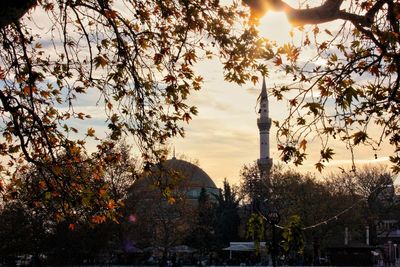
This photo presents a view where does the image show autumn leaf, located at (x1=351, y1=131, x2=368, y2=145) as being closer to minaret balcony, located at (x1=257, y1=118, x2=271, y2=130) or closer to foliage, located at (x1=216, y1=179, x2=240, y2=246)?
foliage, located at (x1=216, y1=179, x2=240, y2=246)

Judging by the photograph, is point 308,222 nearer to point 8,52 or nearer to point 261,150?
point 261,150

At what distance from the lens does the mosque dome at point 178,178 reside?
8.99m

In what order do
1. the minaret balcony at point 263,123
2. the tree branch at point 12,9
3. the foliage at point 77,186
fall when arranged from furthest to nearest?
the minaret balcony at point 263,123 < the foliage at point 77,186 < the tree branch at point 12,9

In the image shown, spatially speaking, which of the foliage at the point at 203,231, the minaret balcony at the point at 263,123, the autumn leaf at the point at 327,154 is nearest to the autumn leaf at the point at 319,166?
the autumn leaf at the point at 327,154

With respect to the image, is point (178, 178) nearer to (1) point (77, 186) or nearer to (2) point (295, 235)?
(1) point (77, 186)

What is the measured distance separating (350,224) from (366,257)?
11982mm

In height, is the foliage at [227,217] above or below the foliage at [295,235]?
above

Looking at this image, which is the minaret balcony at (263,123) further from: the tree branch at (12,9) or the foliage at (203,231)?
the tree branch at (12,9)

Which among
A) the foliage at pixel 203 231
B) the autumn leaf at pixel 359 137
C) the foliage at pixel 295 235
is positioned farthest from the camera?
the foliage at pixel 203 231

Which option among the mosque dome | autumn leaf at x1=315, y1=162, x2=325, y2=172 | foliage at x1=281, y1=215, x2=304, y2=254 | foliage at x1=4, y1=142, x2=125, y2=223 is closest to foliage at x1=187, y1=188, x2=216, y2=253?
the mosque dome

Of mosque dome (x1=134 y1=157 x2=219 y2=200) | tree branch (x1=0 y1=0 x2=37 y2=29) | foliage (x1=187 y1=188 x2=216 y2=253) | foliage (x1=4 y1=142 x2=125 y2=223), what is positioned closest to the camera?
tree branch (x1=0 y1=0 x2=37 y2=29)

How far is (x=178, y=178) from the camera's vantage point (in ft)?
29.4

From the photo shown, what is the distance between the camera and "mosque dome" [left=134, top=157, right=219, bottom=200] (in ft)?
29.5

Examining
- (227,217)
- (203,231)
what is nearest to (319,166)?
(203,231)
